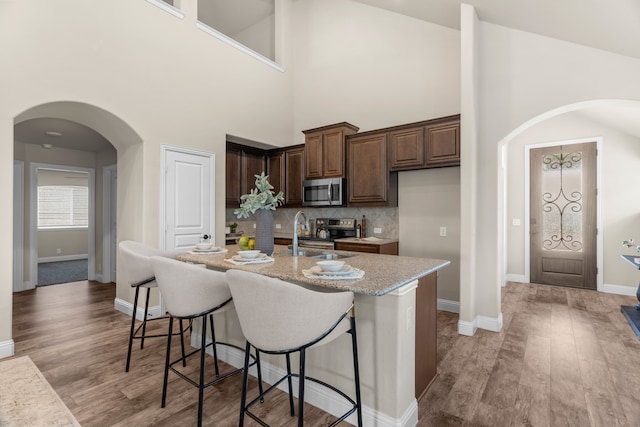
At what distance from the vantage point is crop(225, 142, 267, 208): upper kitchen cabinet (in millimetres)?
5076

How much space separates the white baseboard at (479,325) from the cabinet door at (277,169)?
10.9 feet

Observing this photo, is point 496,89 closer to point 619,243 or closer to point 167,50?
point 619,243

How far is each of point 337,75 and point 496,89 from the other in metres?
2.65

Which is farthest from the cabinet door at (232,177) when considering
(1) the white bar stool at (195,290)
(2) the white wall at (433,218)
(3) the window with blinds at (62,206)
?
(3) the window with blinds at (62,206)

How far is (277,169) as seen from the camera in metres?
5.52

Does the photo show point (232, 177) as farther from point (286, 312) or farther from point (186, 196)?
point (286, 312)

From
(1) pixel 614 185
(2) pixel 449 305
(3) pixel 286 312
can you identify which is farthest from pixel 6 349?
(1) pixel 614 185

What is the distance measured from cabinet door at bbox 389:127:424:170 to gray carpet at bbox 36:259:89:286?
20.2 ft

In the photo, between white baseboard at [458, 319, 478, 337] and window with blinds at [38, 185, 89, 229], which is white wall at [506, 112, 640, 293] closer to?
white baseboard at [458, 319, 478, 337]

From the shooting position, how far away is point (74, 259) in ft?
29.3

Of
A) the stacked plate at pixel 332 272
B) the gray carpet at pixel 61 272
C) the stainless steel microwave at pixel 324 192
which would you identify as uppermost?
the stainless steel microwave at pixel 324 192

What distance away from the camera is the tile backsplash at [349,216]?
15.5 ft

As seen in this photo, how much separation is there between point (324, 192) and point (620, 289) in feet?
15.5

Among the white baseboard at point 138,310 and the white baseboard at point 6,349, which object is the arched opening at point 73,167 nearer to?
the white baseboard at point 138,310
